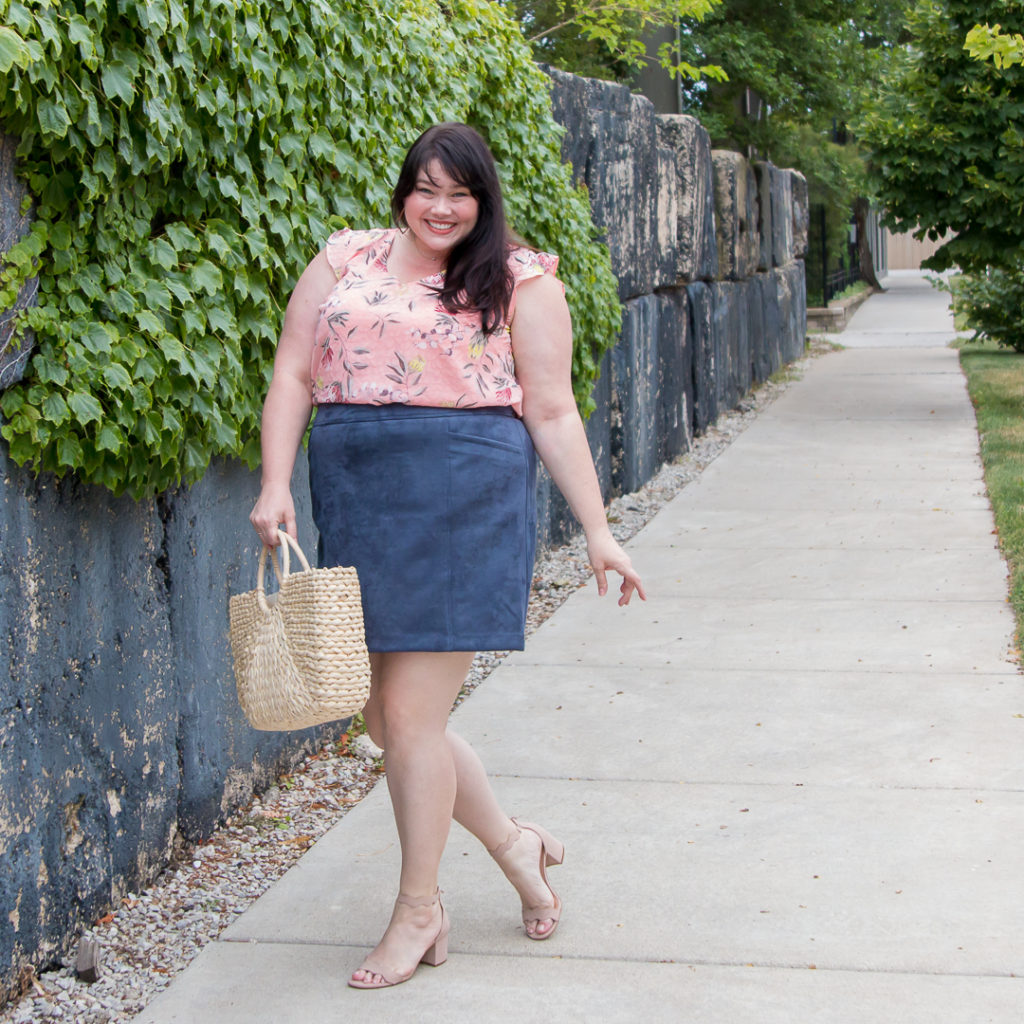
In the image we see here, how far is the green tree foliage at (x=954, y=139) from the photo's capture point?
10242 mm

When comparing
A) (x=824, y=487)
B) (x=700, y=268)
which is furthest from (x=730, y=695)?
(x=700, y=268)

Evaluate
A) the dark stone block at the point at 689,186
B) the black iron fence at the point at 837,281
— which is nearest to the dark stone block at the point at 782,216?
the dark stone block at the point at 689,186

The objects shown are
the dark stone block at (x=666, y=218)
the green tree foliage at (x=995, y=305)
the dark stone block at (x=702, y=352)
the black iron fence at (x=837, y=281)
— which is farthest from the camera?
the black iron fence at (x=837, y=281)

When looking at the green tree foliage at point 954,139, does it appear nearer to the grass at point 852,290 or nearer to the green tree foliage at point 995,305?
the green tree foliage at point 995,305

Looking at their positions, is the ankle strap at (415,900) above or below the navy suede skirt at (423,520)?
below

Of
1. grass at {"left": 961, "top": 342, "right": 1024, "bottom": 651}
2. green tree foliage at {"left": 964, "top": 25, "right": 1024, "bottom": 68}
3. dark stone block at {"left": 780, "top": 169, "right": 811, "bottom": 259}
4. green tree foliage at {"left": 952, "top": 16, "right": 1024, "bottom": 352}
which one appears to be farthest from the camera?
dark stone block at {"left": 780, "top": 169, "right": 811, "bottom": 259}

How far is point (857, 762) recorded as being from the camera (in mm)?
4125

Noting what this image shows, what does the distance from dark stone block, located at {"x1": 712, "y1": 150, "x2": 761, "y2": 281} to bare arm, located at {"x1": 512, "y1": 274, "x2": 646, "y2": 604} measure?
9.74 m

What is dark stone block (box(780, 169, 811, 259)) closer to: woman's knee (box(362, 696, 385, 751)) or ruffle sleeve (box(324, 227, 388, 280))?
ruffle sleeve (box(324, 227, 388, 280))

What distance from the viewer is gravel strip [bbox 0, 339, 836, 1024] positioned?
2.87 m

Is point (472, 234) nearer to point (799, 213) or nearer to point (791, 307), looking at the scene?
point (791, 307)

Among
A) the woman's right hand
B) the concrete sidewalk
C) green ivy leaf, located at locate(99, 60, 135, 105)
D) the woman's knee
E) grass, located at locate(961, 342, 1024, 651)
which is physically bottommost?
the concrete sidewalk

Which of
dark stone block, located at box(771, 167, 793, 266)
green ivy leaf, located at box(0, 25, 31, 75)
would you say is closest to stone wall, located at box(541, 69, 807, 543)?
dark stone block, located at box(771, 167, 793, 266)

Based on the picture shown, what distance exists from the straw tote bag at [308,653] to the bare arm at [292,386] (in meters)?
0.15
